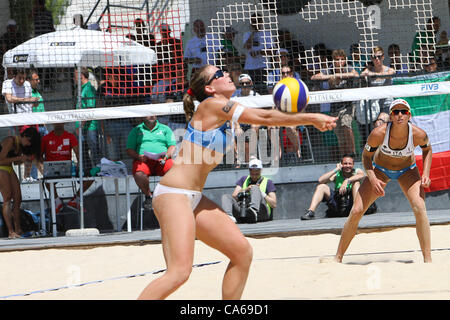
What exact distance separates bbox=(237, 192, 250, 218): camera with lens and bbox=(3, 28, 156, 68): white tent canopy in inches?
90.0

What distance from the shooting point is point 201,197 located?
4.32 m

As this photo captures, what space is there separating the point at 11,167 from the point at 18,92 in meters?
1.28

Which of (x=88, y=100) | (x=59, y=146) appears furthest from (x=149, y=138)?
(x=59, y=146)

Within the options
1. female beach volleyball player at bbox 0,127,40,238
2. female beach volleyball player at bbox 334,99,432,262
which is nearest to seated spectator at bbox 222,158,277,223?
female beach volleyball player at bbox 0,127,40,238

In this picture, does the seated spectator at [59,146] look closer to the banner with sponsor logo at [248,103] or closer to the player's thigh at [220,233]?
the banner with sponsor logo at [248,103]

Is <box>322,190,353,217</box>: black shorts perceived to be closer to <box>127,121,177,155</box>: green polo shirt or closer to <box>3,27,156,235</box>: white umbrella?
<box>127,121,177,155</box>: green polo shirt

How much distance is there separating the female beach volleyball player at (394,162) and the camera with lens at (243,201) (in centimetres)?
322

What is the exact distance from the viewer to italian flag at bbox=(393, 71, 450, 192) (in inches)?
396

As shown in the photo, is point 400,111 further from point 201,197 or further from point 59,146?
point 59,146

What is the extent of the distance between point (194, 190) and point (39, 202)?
23.0ft

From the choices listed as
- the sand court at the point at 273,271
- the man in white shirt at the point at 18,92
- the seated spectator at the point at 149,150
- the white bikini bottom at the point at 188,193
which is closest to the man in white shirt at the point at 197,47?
the seated spectator at the point at 149,150
